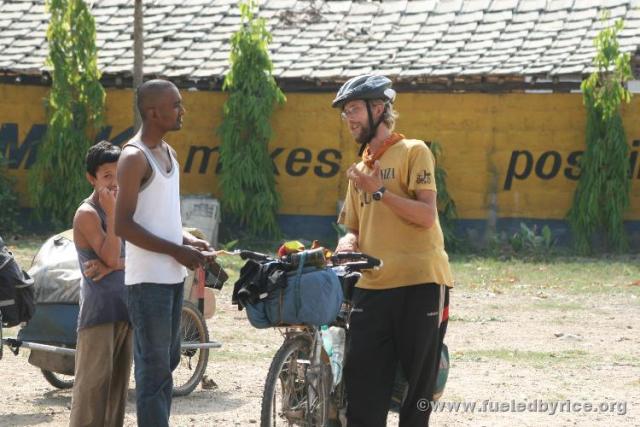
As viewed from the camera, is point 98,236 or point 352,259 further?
point 98,236

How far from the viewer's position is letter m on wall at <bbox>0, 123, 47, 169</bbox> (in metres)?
18.0

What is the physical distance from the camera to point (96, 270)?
226 inches

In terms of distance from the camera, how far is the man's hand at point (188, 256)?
199 inches

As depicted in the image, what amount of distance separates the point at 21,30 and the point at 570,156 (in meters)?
8.53

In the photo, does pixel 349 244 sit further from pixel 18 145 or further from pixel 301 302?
pixel 18 145

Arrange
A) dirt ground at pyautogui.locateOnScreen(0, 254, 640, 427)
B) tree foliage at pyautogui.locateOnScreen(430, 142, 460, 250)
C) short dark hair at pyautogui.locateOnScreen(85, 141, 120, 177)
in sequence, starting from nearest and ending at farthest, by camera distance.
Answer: short dark hair at pyautogui.locateOnScreen(85, 141, 120, 177), dirt ground at pyautogui.locateOnScreen(0, 254, 640, 427), tree foliage at pyautogui.locateOnScreen(430, 142, 460, 250)

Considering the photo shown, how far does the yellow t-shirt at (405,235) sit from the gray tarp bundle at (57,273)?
2460 mm

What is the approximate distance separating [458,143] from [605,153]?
200cm

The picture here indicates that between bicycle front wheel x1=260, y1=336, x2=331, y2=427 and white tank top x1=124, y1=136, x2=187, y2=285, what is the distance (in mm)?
778

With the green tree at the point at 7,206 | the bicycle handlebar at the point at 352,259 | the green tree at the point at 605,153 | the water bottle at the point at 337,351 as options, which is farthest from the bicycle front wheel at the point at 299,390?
the green tree at the point at 7,206

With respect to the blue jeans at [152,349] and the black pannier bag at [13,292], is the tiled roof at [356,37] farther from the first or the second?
the blue jeans at [152,349]

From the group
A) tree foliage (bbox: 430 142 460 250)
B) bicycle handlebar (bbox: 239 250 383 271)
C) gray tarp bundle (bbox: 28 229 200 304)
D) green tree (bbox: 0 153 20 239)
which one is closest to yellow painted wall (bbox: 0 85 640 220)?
tree foliage (bbox: 430 142 460 250)

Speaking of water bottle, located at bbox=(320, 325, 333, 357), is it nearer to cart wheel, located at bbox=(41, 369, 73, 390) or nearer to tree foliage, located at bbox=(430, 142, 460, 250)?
cart wheel, located at bbox=(41, 369, 73, 390)

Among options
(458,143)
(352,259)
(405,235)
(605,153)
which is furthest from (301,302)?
(458,143)
